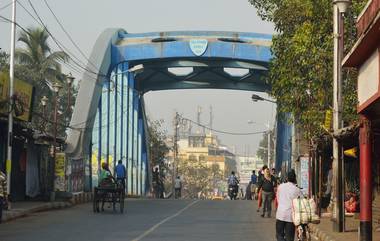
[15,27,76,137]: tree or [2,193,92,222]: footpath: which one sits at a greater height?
[15,27,76,137]: tree

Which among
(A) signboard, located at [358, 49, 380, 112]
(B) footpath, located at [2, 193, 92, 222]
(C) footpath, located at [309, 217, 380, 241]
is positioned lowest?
(C) footpath, located at [309, 217, 380, 241]

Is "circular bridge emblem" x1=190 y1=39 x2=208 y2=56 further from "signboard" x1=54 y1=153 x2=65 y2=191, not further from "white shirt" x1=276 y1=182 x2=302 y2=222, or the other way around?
"white shirt" x1=276 y1=182 x2=302 y2=222

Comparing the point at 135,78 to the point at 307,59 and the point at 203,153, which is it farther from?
the point at 203,153

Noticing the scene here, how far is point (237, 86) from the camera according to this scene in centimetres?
5756

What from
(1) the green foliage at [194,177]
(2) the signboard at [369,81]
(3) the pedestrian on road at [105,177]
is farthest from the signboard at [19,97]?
(1) the green foliage at [194,177]

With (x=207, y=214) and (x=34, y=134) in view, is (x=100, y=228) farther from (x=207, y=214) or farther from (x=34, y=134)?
(x=34, y=134)

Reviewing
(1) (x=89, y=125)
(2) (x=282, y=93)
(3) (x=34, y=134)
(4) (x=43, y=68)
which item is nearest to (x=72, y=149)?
(1) (x=89, y=125)

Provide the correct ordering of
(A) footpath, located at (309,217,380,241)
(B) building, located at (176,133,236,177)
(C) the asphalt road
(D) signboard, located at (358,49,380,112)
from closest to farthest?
(D) signboard, located at (358,49,380,112) → (C) the asphalt road → (A) footpath, located at (309,217,380,241) → (B) building, located at (176,133,236,177)

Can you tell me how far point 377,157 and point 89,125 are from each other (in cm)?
2464

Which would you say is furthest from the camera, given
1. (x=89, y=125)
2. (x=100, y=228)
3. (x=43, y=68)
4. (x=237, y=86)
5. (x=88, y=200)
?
(x=237, y=86)

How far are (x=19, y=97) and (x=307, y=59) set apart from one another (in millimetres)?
12048

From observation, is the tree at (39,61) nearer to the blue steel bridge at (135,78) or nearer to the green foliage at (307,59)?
the blue steel bridge at (135,78)

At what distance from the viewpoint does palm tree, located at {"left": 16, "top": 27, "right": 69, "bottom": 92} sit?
54.0 metres

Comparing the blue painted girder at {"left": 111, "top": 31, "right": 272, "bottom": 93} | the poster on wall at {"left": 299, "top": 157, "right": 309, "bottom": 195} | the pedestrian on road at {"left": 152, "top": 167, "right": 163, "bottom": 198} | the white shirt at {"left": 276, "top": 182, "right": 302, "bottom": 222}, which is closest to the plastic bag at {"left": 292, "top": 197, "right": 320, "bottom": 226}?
the white shirt at {"left": 276, "top": 182, "right": 302, "bottom": 222}
